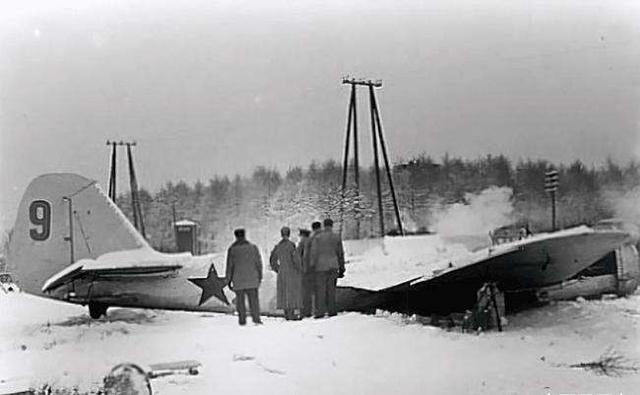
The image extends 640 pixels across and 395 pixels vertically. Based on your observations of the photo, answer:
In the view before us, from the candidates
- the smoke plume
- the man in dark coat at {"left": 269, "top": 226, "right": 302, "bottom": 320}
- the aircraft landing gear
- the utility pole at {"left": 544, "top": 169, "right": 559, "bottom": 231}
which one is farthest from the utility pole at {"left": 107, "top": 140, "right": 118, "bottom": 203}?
the utility pole at {"left": 544, "top": 169, "right": 559, "bottom": 231}

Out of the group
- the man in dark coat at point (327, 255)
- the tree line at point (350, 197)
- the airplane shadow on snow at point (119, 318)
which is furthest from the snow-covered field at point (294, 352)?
the tree line at point (350, 197)

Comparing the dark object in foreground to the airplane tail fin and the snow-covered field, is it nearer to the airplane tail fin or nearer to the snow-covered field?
the snow-covered field

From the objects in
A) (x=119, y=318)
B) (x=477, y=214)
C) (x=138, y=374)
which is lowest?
(x=138, y=374)

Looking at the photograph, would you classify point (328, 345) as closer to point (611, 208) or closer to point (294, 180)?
point (294, 180)

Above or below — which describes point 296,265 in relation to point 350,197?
below

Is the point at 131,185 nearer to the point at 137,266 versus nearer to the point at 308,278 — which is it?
the point at 137,266

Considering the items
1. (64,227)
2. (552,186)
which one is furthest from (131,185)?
(552,186)
